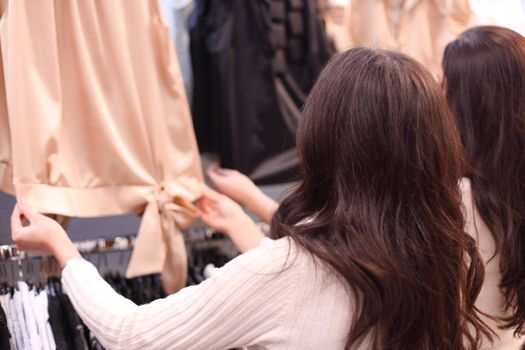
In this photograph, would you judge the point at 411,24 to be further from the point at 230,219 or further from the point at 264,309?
the point at 264,309

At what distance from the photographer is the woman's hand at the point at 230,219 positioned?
4.42ft

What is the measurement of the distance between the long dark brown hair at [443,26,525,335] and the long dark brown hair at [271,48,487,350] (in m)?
0.34

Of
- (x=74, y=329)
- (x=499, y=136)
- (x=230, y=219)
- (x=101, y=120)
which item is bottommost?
(x=74, y=329)

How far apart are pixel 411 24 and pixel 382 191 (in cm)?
98

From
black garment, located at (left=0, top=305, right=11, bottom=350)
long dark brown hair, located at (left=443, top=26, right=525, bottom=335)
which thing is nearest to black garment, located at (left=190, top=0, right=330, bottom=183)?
long dark brown hair, located at (left=443, top=26, right=525, bottom=335)

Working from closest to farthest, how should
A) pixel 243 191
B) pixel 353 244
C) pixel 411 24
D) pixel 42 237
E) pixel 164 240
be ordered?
pixel 353 244 < pixel 42 237 < pixel 164 240 < pixel 243 191 < pixel 411 24

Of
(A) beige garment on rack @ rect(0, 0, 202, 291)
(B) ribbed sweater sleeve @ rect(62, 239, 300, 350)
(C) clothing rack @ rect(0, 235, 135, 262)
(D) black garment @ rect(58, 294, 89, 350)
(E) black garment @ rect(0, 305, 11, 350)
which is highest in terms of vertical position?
(A) beige garment on rack @ rect(0, 0, 202, 291)

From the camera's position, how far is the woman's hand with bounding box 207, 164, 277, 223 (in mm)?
1441

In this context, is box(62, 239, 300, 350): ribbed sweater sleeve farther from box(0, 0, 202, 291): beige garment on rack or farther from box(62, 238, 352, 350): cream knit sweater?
box(0, 0, 202, 291): beige garment on rack

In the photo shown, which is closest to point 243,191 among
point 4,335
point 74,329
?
point 74,329

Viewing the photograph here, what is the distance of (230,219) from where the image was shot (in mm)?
1364

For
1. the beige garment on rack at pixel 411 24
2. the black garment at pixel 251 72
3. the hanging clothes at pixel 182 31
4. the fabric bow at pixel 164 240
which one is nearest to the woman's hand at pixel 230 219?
the fabric bow at pixel 164 240

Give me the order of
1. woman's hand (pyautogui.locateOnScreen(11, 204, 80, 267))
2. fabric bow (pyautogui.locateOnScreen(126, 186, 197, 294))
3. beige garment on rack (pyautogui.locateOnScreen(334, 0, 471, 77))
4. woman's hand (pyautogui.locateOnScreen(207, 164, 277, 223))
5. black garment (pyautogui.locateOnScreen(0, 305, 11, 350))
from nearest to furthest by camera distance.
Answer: woman's hand (pyautogui.locateOnScreen(11, 204, 80, 267)) → black garment (pyautogui.locateOnScreen(0, 305, 11, 350)) → fabric bow (pyautogui.locateOnScreen(126, 186, 197, 294)) → woman's hand (pyautogui.locateOnScreen(207, 164, 277, 223)) → beige garment on rack (pyautogui.locateOnScreen(334, 0, 471, 77))

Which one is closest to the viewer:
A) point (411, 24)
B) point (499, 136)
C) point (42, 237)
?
point (42, 237)
